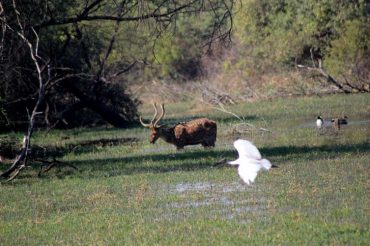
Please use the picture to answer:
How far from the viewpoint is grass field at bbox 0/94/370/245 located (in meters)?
10.4

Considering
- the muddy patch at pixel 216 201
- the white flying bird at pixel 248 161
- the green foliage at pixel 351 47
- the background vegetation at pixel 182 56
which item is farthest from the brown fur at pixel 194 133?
the green foliage at pixel 351 47

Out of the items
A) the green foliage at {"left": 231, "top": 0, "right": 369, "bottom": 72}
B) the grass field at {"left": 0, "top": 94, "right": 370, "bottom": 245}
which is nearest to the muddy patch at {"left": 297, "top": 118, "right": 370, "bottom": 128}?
the grass field at {"left": 0, "top": 94, "right": 370, "bottom": 245}

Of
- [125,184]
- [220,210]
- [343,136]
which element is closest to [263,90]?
[343,136]

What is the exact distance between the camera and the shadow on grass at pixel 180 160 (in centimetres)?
1719

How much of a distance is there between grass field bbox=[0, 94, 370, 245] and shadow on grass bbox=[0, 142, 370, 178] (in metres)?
0.03

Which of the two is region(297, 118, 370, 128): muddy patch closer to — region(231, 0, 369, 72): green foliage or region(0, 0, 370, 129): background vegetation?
region(0, 0, 370, 129): background vegetation

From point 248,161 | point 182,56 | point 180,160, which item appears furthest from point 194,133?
point 182,56

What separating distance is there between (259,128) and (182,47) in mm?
30754

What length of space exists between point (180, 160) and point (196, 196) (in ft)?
16.9

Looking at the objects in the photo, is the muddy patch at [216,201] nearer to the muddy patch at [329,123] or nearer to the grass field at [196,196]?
the grass field at [196,196]

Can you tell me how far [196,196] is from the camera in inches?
522

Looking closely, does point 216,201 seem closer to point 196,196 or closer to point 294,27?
point 196,196

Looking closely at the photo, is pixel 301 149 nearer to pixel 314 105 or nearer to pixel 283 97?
pixel 314 105

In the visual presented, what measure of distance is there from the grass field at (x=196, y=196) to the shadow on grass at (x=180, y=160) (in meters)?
0.03
